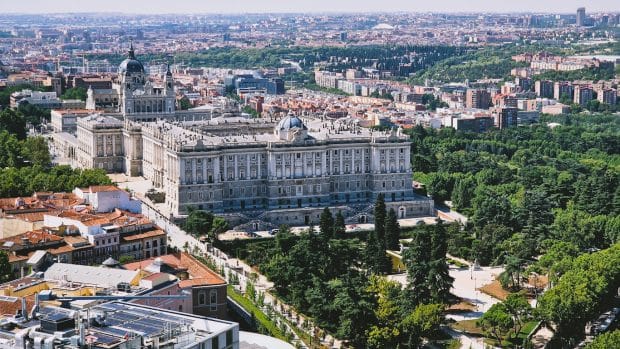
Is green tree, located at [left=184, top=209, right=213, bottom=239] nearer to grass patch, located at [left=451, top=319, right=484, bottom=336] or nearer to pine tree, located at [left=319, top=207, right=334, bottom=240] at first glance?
pine tree, located at [left=319, top=207, right=334, bottom=240]

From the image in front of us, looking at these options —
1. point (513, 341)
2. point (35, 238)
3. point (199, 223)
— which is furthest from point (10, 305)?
point (199, 223)

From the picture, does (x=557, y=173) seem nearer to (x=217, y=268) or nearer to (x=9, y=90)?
(x=217, y=268)

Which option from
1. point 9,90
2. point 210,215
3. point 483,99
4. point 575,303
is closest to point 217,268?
point 210,215

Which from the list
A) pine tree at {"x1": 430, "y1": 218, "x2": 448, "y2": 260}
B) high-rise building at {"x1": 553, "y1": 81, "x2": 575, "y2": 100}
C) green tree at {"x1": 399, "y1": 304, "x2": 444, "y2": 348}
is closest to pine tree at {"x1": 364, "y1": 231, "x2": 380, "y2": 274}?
pine tree at {"x1": 430, "y1": 218, "x2": 448, "y2": 260}

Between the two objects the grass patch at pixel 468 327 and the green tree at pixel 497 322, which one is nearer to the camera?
the green tree at pixel 497 322

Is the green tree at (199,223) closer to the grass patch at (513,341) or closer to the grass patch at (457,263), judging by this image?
the grass patch at (457,263)

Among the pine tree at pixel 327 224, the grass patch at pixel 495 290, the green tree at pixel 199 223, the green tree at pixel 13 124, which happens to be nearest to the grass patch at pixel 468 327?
the grass patch at pixel 495 290

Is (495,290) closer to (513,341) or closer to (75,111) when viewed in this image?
(513,341)
